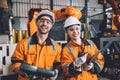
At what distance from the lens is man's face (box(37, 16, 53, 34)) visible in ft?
8.06

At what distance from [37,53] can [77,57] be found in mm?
437

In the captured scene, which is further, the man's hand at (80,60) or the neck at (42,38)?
the neck at (42,38)

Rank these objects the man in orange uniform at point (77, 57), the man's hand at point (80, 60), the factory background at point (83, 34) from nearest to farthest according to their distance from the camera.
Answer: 1. the man's hand at point (80, 60)
2. the man in orange uniform at point (77, 57)
3. the factory background at point (83, 34)

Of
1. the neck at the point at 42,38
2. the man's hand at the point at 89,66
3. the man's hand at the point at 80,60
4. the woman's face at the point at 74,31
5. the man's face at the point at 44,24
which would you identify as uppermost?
the man's face at the point at 44,24

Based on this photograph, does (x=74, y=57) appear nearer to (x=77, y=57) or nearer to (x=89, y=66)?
(x=77, y=57)

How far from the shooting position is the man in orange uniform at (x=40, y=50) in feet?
8.05

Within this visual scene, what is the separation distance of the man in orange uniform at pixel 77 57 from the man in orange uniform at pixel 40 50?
0.13 meters

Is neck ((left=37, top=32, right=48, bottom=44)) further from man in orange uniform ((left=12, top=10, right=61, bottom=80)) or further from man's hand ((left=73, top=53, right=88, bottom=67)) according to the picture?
man's hand ((left=73, top=53, right=88, bottom=67))

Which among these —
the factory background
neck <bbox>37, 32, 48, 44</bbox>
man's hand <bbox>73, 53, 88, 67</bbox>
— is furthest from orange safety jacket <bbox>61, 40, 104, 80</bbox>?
the factory background

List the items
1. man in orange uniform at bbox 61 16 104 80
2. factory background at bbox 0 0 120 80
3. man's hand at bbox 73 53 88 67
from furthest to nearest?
factory background at bbox 0 0 120 80 < man in orange uniform at bbox 61 16 104 80 < man's hand at bbox 73 53 88 67

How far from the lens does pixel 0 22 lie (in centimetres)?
415

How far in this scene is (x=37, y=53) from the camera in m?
2.49

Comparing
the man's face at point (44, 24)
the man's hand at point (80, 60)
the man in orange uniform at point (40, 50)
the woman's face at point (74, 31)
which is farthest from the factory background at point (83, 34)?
the man's hand at point (80, 60)

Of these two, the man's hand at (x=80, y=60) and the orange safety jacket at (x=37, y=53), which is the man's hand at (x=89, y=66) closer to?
the man's hand at (x=80, y=60)
